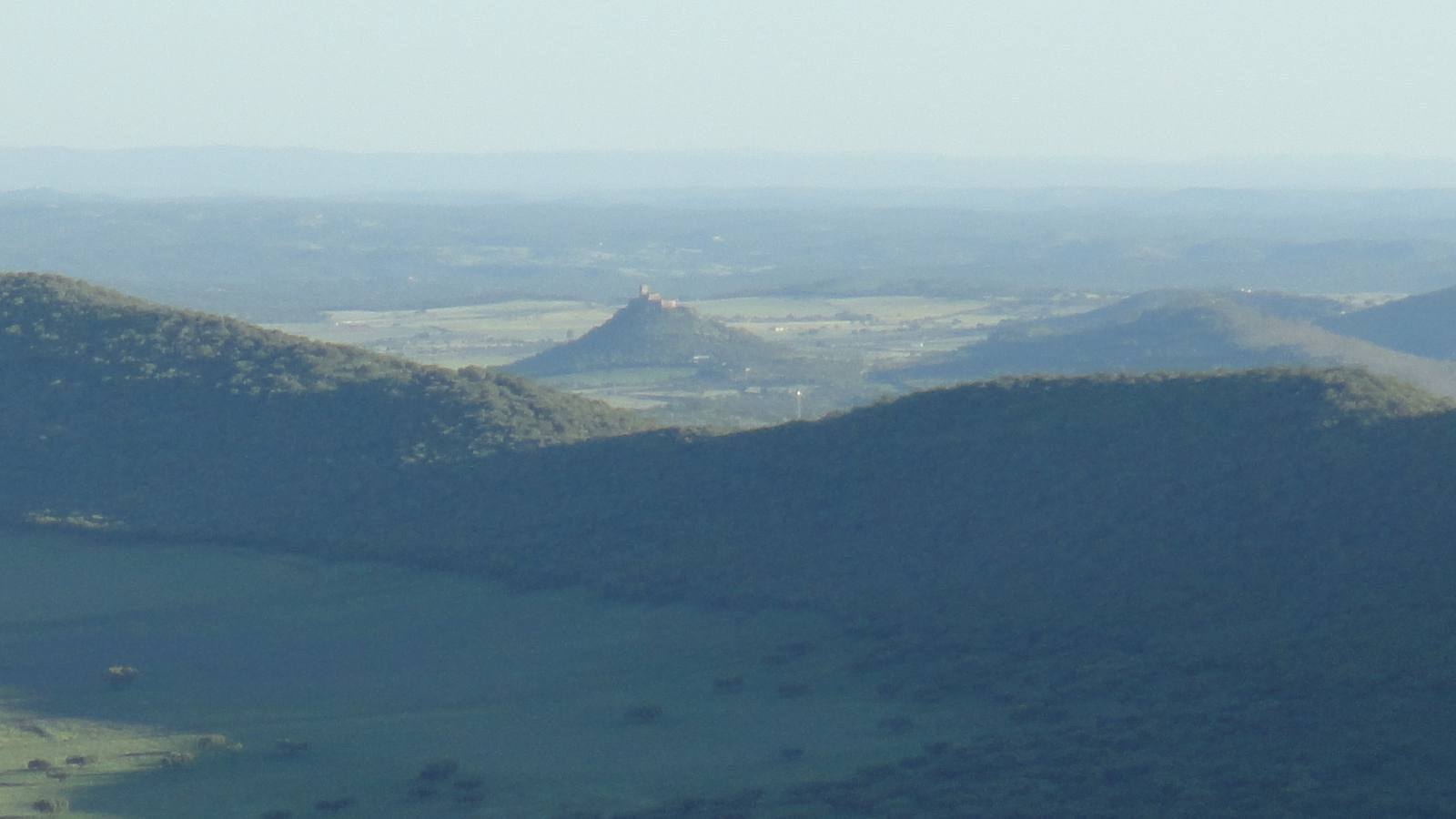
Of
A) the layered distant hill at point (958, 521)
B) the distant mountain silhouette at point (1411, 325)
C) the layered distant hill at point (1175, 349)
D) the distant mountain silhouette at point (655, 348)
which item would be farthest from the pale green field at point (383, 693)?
the distant mountain silhouette at point (1411, 325)

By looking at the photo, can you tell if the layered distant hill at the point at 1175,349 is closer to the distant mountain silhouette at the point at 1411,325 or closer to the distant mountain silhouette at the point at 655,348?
the distant mountain silhouette at the point at 1411,325

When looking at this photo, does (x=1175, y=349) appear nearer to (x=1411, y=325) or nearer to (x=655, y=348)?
(x=1411, y=325)

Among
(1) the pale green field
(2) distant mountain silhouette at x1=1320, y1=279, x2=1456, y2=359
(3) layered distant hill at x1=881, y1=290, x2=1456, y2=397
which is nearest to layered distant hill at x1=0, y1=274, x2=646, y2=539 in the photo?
(1) the pale green field

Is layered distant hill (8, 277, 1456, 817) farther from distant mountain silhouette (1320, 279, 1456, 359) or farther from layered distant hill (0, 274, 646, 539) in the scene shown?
distant mountain silhouette (1320, 279, 1456, 359)

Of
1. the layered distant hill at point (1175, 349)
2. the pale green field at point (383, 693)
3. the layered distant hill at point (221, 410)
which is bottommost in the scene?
the pale green field at point (383, 693)

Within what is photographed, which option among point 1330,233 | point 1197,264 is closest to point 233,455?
point 1197,264
